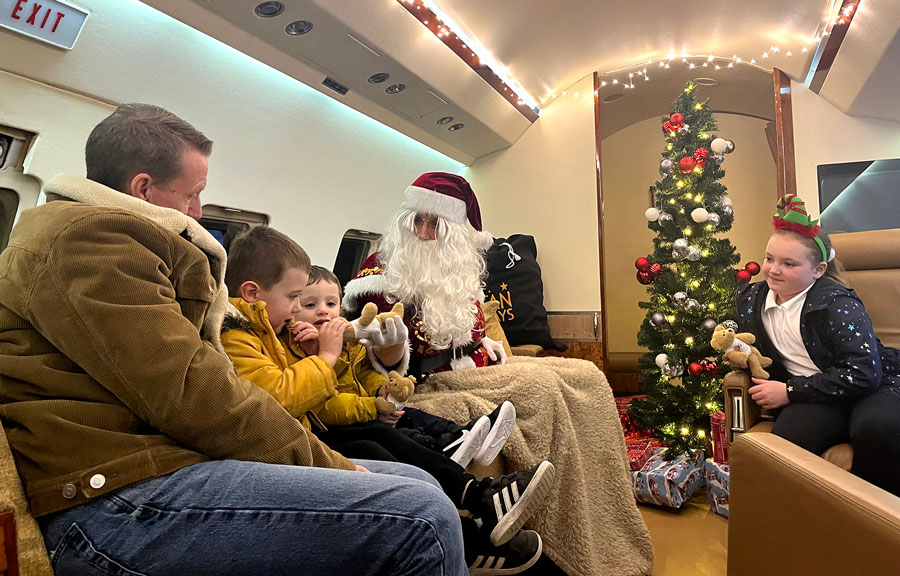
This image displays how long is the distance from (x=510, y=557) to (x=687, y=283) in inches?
101

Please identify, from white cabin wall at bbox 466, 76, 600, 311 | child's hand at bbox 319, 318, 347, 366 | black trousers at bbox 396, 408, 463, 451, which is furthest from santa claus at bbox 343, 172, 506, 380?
white cabin wall at bbox 466, 76, 600, 311

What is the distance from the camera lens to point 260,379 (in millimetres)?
1308

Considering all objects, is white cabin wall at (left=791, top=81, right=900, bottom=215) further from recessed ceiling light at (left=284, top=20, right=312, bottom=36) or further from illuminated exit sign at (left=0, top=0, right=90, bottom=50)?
illuminated exit sign at (left=0, top=0, right=90, bottom=50)

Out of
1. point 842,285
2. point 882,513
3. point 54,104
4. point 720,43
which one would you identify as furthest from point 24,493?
point 720,43

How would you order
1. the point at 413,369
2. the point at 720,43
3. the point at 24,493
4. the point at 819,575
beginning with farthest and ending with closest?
the point at 720,43 < the point at 413,369 < the point at 819,575 < the point at 24,493

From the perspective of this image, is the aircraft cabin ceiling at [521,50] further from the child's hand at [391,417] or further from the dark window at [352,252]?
the child's hand at [391,417]

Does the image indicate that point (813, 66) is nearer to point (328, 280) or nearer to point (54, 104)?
point (328, 280)

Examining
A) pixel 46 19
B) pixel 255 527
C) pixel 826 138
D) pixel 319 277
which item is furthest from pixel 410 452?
pixel 826 138

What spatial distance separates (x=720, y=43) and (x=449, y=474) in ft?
13.4

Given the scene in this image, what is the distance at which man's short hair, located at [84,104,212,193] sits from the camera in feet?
3.64

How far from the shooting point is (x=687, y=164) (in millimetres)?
3533

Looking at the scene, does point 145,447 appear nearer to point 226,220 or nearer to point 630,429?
point 226,220

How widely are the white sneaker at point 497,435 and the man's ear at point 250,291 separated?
2.75ft

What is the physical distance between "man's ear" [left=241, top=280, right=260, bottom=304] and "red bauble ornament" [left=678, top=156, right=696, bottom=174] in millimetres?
2951
